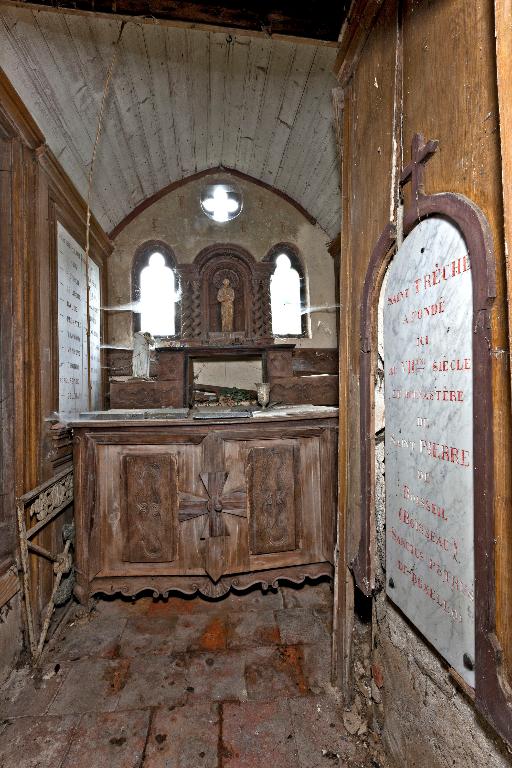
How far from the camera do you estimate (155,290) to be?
446 centimetres

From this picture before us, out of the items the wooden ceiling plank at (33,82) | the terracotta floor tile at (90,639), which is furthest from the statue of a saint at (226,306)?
the terracotta floor tile at (90,639)

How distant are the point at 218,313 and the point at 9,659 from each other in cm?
334

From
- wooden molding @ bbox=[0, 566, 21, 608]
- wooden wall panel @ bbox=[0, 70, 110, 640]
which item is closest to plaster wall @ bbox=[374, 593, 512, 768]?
wooden molding @ bbox=[0, 566, 21, 608]

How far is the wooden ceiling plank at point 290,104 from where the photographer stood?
9.23 ft

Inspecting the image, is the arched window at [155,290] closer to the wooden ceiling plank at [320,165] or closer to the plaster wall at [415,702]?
the wooden ceiling plank at [320,165]

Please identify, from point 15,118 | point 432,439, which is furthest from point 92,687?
point 15,118

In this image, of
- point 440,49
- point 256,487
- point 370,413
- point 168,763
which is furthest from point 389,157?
point 168,763

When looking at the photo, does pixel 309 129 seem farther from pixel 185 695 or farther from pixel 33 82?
pixel 185 695

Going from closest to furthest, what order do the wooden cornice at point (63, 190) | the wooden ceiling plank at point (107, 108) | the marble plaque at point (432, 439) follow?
the marble plaque at point (432, 439)
the wooden ceiling plank at point (107, 108)
the wooden cornice at point (63, 190)

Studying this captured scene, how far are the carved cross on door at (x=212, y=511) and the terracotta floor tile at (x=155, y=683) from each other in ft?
1.65

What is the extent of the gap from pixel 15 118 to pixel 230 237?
8.22 ft

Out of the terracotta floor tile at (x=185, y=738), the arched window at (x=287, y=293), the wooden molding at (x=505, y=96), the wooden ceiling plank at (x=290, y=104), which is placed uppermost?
the wooden ceiling plank at (x=290, y=104)

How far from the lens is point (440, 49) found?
1.17 metres

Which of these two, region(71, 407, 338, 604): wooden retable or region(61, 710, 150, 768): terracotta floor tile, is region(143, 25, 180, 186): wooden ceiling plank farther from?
region(61, 710, 150, 768): terracotta floor tile
